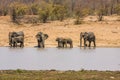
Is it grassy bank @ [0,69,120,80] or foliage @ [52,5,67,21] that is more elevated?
foliage @ [52,5,67,21]

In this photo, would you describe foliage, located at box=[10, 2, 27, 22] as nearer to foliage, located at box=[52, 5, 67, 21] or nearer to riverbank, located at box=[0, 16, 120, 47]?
riverbank, located at box=[0, 16, 120, 47]

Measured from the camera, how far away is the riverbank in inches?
1622

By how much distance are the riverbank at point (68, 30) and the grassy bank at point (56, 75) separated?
75.6ft

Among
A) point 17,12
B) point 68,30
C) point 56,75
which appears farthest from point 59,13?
point 56,75

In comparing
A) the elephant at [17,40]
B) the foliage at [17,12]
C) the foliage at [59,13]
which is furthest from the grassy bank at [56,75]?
the foliage at [59,13]

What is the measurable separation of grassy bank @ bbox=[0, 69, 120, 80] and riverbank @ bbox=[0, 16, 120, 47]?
23.0 meters

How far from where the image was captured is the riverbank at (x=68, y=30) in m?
41.2

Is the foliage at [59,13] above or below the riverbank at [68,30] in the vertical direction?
above

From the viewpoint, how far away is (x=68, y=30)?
153ft

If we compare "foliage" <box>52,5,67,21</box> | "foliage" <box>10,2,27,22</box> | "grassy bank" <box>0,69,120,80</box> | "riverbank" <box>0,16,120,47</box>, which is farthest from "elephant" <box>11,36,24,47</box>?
"grassy bank" <box>0,69,120,80</box>

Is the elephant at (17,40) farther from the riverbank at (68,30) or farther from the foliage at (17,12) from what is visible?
the foliage at (17,12)

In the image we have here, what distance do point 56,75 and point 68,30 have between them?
104 ft

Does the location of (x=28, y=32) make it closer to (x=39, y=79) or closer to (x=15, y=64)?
(x=15, y=64)

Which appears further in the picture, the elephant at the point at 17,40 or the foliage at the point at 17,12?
the foliage at the point at 17,12
